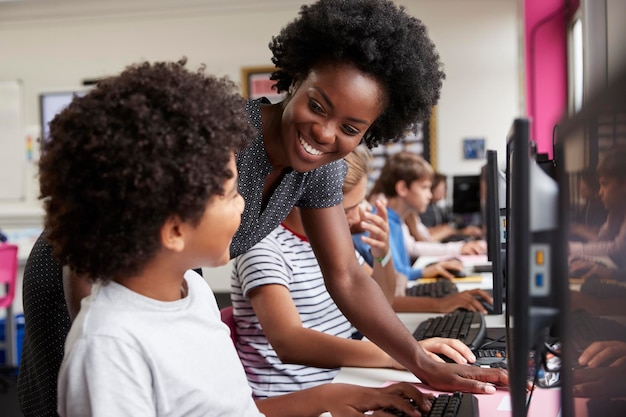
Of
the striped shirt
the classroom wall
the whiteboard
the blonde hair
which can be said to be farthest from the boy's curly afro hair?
the whiteboard

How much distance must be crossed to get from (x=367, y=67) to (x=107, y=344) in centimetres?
68

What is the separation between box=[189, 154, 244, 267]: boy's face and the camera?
86 cm

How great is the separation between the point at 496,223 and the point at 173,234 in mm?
819

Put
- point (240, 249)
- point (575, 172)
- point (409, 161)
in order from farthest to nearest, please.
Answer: point (409, 161) → point (240, 249) → point (575, 172)

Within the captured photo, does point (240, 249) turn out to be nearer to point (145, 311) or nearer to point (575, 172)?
point (145, 311)

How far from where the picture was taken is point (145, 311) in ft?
2.71

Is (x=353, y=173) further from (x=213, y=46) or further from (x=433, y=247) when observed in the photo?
(x=213, y=46)

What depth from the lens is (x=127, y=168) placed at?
777 millimetres

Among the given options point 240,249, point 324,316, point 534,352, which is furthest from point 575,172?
point 324,316

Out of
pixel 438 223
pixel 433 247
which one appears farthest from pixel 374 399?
pixel 438 223

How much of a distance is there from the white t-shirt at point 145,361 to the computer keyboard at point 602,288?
0.45 metres

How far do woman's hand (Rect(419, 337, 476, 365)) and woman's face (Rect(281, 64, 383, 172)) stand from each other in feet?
1.47

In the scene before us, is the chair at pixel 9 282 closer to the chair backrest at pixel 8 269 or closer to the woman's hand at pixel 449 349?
the chair backrest at pixel 8 269

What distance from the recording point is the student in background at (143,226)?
77cm
